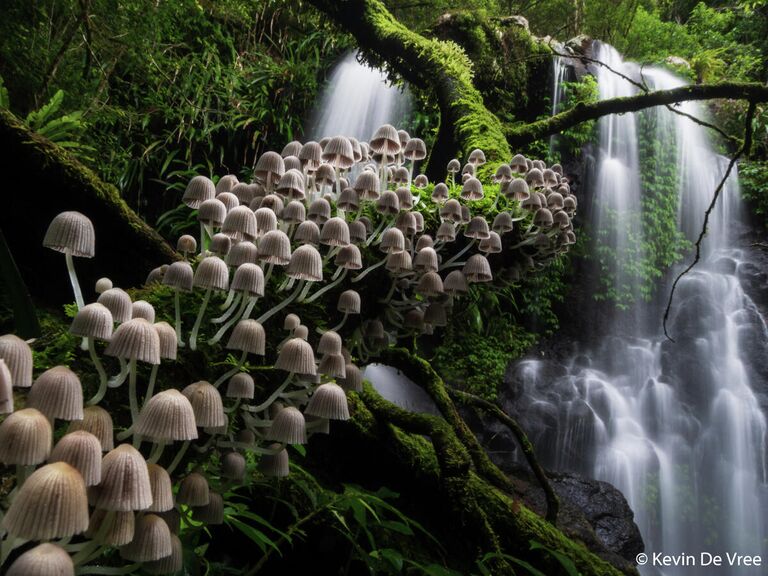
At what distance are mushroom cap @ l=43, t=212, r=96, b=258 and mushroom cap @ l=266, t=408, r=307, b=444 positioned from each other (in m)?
0.56

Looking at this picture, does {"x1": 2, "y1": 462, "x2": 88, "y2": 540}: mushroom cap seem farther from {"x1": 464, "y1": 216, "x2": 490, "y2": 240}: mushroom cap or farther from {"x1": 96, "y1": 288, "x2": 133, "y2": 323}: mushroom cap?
{"x1": 464, "y1": 216, "x2": 490, "y2": 240}: mushroom cap

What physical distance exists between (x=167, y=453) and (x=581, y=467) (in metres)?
6.54

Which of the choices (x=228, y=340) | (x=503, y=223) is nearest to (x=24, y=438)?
(x=228, y=340)

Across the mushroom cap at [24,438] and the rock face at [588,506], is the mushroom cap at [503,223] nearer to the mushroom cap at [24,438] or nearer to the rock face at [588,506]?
the mushroom cap at [24,438]

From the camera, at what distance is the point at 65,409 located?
84 cm

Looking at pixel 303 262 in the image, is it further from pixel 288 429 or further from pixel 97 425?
pixel 97 425

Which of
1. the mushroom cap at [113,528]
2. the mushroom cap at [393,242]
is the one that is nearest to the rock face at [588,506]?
the mushroom cap at [393,242]

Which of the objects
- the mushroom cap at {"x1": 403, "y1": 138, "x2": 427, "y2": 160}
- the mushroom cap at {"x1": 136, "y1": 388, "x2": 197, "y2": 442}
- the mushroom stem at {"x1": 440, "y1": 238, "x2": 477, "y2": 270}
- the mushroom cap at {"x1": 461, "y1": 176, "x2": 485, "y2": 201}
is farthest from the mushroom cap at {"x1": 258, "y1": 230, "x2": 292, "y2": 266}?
the mushroom cap at {"x1": 403, "y1": 138, "x2": 427, "y2": 160}

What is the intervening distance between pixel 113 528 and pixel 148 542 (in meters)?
0.08

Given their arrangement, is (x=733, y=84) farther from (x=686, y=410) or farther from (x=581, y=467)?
(x=686, y=410)

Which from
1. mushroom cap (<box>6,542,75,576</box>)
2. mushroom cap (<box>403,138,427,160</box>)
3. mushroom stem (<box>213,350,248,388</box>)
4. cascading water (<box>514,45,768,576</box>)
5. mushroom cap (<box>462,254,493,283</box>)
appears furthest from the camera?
cascading water (<box>514,45,768,576</box>)

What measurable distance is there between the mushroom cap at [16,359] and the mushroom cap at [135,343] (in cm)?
13

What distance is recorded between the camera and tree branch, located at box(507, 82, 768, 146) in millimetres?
3179

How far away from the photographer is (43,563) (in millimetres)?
708
